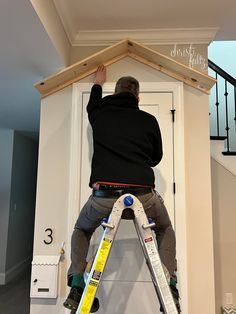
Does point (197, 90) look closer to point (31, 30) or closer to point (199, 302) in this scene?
point (31, 30)

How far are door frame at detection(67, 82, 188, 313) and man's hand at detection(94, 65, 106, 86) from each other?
62mm

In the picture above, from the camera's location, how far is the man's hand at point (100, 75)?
7.91 feet

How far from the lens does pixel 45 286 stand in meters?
2.24

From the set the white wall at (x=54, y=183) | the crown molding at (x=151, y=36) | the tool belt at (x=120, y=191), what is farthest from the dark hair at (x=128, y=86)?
the crown molding at (x=151, y=36)

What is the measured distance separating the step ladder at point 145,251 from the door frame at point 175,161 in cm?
92

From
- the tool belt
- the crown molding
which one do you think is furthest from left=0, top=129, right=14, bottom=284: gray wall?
the tool belt

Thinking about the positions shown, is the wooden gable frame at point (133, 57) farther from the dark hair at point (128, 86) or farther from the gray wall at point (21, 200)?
the gray wall at point (21, 200)

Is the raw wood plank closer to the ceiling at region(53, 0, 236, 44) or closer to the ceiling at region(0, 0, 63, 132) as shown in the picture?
the ceiling at region(0, 0, 63, 132)

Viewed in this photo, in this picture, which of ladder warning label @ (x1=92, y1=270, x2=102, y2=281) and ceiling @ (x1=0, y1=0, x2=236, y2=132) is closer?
ladder warning label @ (x1=92, y1=270, x2=102, y2=281)

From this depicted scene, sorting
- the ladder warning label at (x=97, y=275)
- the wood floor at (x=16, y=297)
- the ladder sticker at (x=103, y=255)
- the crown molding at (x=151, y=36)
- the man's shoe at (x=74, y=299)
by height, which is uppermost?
the crown molding at (x=151, y=36)

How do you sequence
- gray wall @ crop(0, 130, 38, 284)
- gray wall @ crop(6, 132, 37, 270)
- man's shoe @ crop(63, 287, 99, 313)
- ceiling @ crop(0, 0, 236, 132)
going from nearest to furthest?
1. man's shoe @ crop(63, 287, 99, 313)
2. ceiling @ crop(0, 0, 236, 132)
3. gray wall @ crop(0, 130, 38, 284)
4. gray wall @ crop(6, 132, 37, 270)

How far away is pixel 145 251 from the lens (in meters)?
1.46

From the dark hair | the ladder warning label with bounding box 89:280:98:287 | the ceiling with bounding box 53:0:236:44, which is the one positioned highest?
the ceiling with bounding box 53:0:236:44

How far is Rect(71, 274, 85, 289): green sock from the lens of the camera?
5.14 ft
